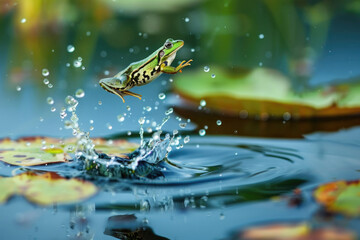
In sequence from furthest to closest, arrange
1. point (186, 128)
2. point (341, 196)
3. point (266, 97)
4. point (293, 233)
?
point (266, 97)
point (186, 128)
point (341, 196)
point (293, 233)

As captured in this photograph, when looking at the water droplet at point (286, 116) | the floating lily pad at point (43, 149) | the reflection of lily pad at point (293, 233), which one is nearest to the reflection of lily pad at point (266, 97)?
the water droplet at point (286, 116)

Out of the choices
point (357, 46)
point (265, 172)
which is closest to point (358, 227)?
point (265, 172)

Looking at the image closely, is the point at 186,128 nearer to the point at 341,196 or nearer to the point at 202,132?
the point at 202,132

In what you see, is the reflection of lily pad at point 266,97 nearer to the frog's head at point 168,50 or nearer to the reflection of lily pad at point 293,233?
the frog's head at point 168,50

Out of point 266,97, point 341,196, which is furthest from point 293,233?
point 266,97

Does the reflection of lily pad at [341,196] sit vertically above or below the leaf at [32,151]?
below

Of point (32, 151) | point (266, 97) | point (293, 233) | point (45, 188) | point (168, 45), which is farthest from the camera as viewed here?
point (266, 97)
